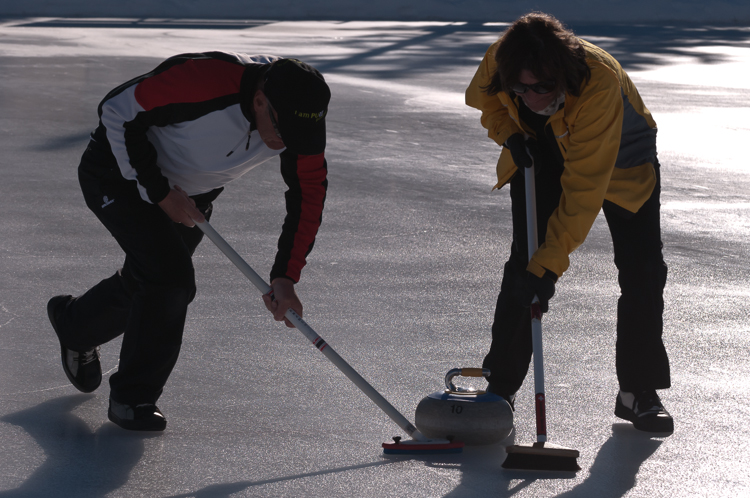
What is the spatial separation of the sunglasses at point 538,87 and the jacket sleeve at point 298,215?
714 millimetres

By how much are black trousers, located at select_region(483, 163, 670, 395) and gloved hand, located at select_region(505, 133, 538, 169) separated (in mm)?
122

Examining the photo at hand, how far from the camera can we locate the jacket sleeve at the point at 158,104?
297 centimetres

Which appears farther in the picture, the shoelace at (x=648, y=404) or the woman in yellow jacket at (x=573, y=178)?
the shoelace at (x=648, y=404)

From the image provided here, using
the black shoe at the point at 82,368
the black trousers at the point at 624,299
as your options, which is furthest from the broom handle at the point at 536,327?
the black shoe at the point at 82,368

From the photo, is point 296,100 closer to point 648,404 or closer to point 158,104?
point 158,104

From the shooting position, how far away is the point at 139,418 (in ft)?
10.3

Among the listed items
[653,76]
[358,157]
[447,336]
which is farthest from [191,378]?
[653,76]

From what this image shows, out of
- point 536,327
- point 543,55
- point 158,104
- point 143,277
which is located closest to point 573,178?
point 543,55

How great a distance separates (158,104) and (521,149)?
1258mm

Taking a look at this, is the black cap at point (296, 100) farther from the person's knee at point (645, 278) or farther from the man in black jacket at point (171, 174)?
the person's knee at point (645, 278)

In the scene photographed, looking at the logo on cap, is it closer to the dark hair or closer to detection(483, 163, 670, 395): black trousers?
the dark hair

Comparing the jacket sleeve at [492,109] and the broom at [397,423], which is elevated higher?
the jacket sleeve at [492,109]

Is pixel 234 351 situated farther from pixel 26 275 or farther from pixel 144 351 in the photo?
pixel 26 275

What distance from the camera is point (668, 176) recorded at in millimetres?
7566
